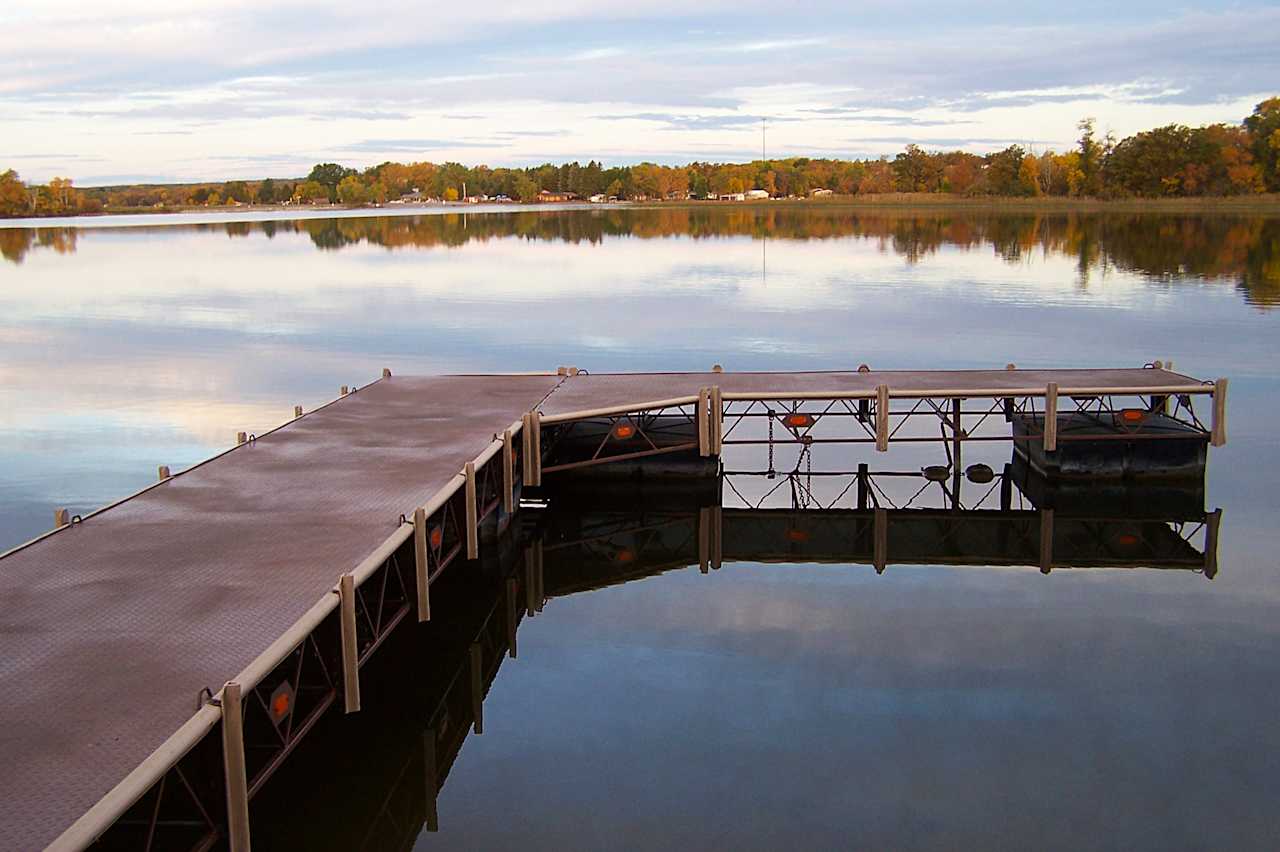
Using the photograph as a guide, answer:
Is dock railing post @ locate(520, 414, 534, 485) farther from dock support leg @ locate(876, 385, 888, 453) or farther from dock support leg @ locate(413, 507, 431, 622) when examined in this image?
dock support leg @ locate(876, 385, 888, 453)

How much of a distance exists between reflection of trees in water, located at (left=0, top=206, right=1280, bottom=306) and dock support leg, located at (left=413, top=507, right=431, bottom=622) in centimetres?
3791

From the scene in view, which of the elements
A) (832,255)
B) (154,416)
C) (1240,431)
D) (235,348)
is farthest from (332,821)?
(832,255)

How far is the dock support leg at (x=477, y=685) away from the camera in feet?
36.3

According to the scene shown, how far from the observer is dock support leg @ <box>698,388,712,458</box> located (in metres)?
17.2

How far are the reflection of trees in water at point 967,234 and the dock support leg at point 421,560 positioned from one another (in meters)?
37.9

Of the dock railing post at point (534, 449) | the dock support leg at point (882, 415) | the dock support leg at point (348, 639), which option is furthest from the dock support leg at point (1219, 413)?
the dock support leg at point (348, 639)

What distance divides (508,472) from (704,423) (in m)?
3.53

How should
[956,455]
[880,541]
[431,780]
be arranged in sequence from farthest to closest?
1. [956,455]
2. [880,541]
3. [431,780]

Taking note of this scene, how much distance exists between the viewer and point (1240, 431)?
2177 cm

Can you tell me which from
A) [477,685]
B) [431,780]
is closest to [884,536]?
[477,685]

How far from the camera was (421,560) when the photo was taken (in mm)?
11086

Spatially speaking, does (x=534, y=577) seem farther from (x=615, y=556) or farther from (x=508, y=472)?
(x=508, y=472)

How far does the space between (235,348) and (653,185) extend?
543 ft

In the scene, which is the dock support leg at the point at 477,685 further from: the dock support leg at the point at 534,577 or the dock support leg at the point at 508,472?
the dock support leg at the point at 508,472
